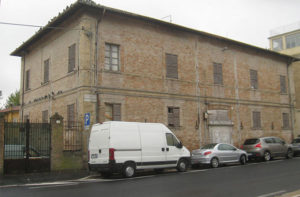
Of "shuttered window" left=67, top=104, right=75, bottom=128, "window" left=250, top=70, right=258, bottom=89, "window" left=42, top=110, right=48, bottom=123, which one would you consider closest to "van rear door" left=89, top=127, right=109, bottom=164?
"shuttered window" left=67, top=104, right=75, bottom=128

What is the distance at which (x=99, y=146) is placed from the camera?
14.0m

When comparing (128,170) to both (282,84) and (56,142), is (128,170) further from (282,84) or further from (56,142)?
(282,84)

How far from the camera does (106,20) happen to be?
734 inches

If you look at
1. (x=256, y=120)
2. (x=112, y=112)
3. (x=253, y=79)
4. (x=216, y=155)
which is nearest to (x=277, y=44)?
(x=253, y=79)

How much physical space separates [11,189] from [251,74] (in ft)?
67.9

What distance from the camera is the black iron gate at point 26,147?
14812 millimetres

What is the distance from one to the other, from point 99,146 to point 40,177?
287 centimetres

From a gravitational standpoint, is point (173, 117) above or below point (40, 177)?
above

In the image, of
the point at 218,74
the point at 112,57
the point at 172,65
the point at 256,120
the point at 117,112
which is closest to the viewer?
the point at 117,112

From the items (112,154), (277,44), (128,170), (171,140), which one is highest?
(277,44)

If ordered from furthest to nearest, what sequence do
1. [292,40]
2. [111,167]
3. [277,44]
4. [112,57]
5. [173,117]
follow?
[277,44] < [292,40] < [173,117] < [112,57] < [111,167]

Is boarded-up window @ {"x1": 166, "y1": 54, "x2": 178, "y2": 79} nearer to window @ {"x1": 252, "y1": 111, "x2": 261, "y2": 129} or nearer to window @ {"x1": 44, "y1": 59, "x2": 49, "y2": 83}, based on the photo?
window @ {"x1": 44, "y1": 59, "x2": 49, "y2": 83}

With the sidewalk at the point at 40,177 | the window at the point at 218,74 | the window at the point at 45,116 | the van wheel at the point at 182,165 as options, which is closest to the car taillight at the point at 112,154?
the sidewalk at the point at 40,177

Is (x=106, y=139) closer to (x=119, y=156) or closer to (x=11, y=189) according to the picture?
(x=119, y=156)
